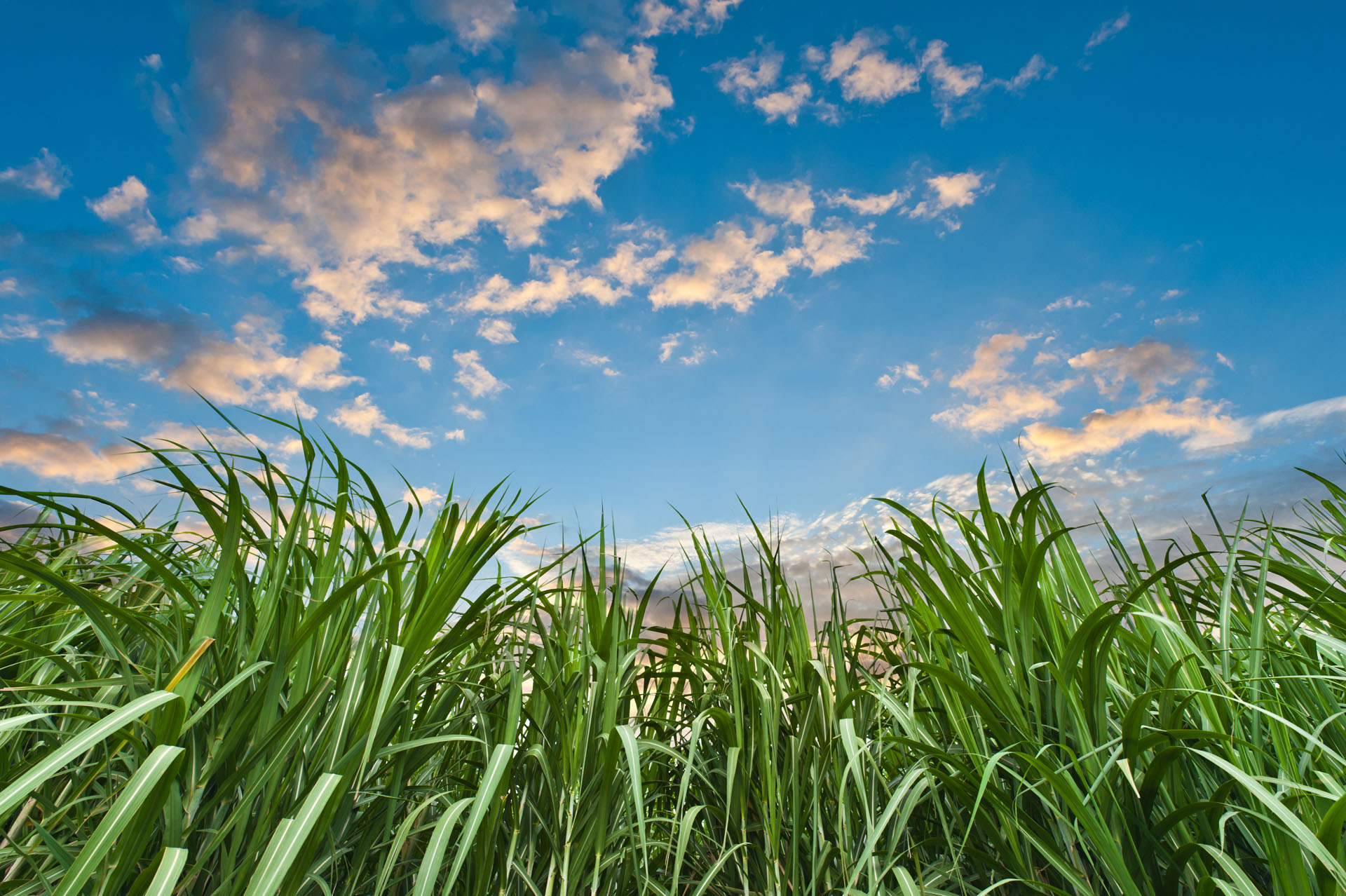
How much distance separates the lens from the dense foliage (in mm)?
1025

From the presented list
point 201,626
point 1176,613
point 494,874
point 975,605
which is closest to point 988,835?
point 975,605

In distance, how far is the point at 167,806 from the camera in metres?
0.98

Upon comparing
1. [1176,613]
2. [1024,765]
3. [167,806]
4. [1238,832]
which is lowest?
[1238,832]

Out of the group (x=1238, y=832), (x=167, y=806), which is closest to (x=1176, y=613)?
(x=1238, y=832)

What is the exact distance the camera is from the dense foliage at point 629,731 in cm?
103

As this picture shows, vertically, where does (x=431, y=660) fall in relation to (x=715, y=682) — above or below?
above

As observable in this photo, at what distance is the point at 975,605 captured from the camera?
1392 mm

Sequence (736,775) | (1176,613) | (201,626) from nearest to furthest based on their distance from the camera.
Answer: (201,626) < (736,775) < (1176,613)

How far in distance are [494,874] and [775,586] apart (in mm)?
958

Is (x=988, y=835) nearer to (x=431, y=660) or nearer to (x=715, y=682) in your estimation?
(x=715, y=682)

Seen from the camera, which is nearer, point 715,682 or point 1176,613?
point 1176,613

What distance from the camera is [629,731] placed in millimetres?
1244

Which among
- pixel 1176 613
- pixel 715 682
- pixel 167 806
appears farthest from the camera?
pixel 715 682

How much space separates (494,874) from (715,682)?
0.68 m
